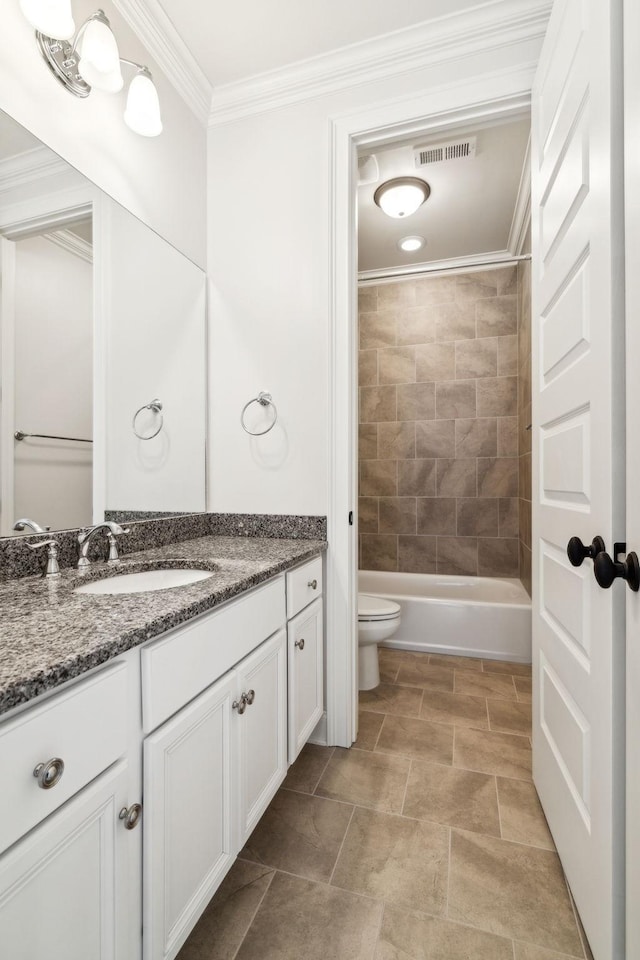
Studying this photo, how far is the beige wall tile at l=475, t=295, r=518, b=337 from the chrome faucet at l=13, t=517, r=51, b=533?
10.1ft

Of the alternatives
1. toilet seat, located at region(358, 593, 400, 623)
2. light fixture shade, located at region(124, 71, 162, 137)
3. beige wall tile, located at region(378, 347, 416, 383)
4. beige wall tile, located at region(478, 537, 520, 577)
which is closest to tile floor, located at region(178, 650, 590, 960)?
toilet seat, located at region(358, 593, 400, 623)

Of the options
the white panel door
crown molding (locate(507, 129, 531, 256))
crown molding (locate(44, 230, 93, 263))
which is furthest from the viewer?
crown molding (locate(507, 129, 531, 256))

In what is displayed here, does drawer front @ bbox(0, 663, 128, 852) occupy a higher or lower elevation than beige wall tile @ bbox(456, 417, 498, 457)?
lower

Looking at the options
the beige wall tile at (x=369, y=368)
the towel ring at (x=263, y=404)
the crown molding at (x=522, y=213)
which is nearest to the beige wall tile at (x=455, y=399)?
the beige wall tile at (x=369, y=368)

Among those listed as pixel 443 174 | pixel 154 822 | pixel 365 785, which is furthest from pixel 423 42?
pixel 365 785

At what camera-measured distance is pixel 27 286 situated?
1185 millimetres

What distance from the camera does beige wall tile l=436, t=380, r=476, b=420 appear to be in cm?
333

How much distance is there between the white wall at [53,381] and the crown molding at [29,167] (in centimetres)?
13

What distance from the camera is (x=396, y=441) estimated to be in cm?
352

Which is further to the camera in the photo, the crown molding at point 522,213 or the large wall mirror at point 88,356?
the crown molding at point 522,213

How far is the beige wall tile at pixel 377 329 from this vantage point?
138 inches

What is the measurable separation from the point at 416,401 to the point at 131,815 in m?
3.14

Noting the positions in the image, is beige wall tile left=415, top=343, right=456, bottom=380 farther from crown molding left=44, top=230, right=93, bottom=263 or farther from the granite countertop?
crown molding left=44, top=230, right=93, bottom=263

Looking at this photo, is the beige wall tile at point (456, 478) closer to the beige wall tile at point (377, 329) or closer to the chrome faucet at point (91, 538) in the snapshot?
the beige wall tile at point (377, 329)
